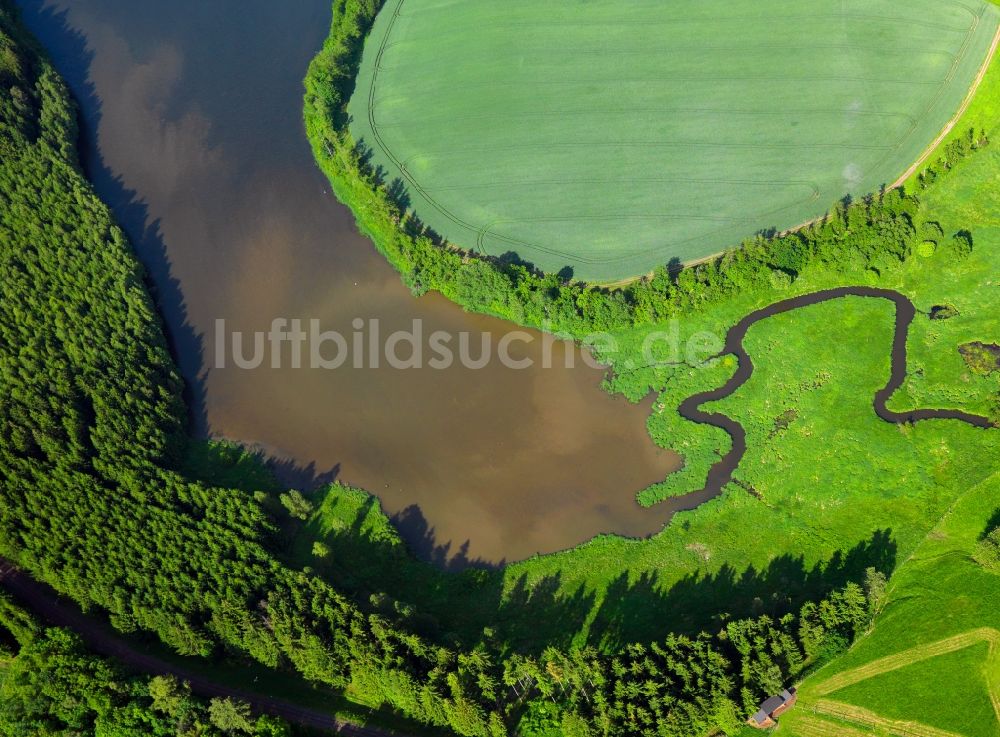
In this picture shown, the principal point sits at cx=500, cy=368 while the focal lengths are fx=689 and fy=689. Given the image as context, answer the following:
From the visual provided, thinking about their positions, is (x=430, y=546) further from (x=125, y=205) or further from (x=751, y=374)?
(x=125, y=205)

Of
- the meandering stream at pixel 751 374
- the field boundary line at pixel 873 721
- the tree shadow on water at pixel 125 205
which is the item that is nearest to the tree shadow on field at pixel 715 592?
the meandering stream at pixel 751 374

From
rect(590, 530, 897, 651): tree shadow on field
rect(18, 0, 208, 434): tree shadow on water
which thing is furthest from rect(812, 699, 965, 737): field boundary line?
rect(18, 0, 208, 434): tree shadow on water

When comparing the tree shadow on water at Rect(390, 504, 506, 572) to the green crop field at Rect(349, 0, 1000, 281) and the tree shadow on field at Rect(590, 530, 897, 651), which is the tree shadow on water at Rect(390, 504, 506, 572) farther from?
the green crop field at Rect(349, 0, 1000, 281)

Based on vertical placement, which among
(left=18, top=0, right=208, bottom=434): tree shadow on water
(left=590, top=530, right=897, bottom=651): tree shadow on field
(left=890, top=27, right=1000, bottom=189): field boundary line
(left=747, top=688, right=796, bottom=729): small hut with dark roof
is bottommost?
(left=747, top=688, right=796, bottom=729): small hut with dark roof

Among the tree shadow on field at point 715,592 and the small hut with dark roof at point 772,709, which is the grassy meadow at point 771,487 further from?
the small hut with dark roof at point 772,709

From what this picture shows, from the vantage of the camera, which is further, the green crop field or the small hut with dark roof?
the green crop field

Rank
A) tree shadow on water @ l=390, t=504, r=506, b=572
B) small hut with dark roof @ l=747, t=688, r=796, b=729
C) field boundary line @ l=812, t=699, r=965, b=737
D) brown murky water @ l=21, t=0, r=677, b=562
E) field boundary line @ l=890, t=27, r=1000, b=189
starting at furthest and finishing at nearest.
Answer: field boundary line @ l=890, t=27, r=1000, b=189 < brown murky water @ l=21, t=0, r=677, b=562 < tree shadow on water @ l=390, t=504, r=506, b=572 < field boundary line @ l=812, t=699, r=965, b=737 < small hut with dark roof @ l=747, t=688, r=796, b=729
